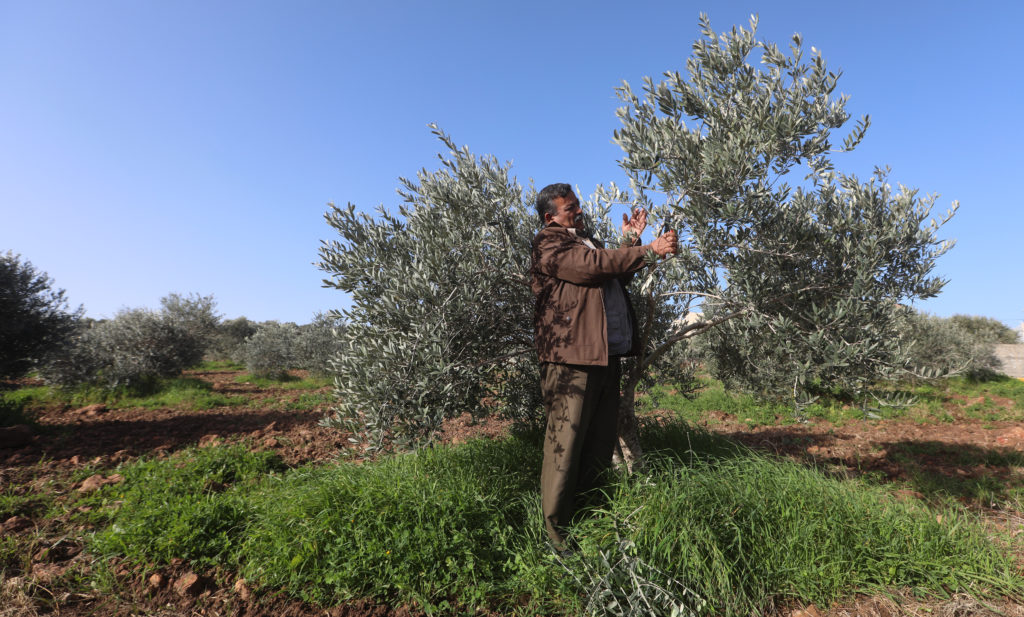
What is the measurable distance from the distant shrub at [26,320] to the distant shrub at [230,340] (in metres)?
8.57

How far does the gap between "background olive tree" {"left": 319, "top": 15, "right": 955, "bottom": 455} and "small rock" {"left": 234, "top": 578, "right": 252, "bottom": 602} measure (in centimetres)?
133

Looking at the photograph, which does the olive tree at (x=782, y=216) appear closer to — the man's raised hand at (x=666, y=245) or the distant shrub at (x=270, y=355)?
the man's raised hand at (x=666, y=245)

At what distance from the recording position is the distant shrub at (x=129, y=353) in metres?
12.1

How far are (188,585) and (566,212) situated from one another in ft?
13.4

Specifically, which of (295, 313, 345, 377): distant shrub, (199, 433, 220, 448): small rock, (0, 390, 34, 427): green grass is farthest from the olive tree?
(295, 313, 345, 377): distant shrub

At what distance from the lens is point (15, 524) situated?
4.45m

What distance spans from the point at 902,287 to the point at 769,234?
1.38 m

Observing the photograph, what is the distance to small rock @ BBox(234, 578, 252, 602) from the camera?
3.39 metres

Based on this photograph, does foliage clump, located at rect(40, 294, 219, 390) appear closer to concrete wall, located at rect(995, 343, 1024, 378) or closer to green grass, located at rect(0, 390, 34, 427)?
green grass, located at rect(0, 390, 34, 427)

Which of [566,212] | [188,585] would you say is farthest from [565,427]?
[188,585]

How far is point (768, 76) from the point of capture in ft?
13.3

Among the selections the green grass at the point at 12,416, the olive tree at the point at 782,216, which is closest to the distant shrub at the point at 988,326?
the olive tree at the point at 782,216

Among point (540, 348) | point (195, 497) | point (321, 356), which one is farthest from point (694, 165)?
point (321, 356)

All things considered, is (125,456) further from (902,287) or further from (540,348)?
(902,287)
